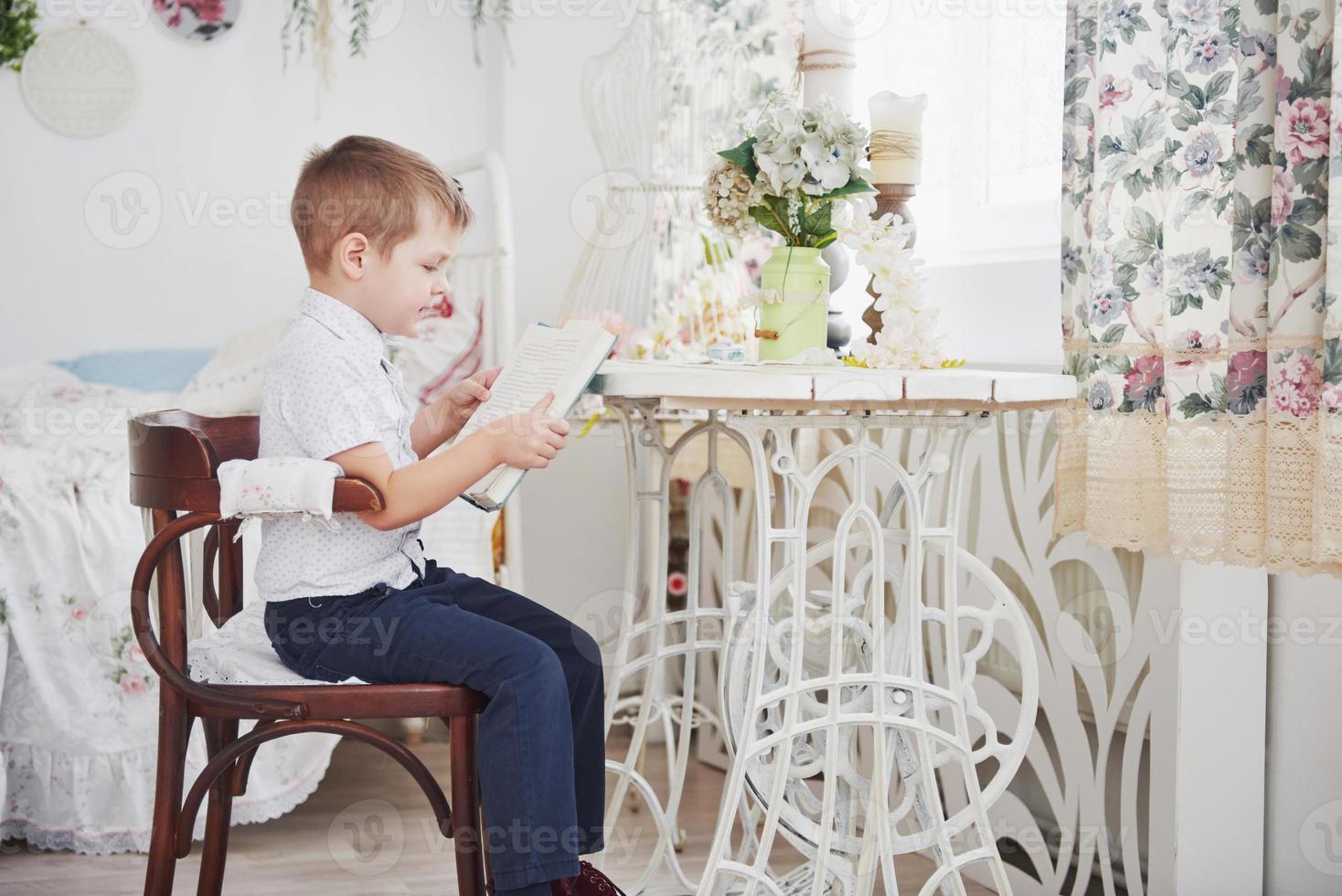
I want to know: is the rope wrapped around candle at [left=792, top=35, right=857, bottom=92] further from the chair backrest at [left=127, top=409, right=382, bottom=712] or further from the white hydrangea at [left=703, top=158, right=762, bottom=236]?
the chair backrest at [left=127, top=409, right=382, bottom=712]

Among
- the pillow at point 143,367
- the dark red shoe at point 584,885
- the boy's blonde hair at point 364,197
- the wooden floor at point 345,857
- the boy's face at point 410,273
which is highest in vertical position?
the boy's blonde hair at point 364,197

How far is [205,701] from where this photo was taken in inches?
51.4

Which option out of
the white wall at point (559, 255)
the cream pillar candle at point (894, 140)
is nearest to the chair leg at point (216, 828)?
the cream pillar candle at point (894, 140)

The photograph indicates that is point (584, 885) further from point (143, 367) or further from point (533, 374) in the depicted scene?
point (143, 367)

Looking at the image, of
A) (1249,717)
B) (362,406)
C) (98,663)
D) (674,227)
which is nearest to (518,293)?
(674,227)

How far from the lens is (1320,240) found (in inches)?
51.5

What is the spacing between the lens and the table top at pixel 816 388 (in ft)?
4.19

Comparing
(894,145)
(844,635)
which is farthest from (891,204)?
(844,635)

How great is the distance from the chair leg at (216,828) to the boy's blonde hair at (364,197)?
0.56 m

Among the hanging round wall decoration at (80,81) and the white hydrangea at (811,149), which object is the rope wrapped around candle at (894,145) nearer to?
the white hydrangea at (811,149)

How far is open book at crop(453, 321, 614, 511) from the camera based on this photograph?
1314 mm

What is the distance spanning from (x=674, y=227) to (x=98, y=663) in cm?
140

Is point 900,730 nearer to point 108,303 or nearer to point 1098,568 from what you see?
point 1098,568

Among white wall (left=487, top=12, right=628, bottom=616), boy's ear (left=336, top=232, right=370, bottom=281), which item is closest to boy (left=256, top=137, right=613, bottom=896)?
boy's ear (left=336, top=232, right=370, bottom=281)
